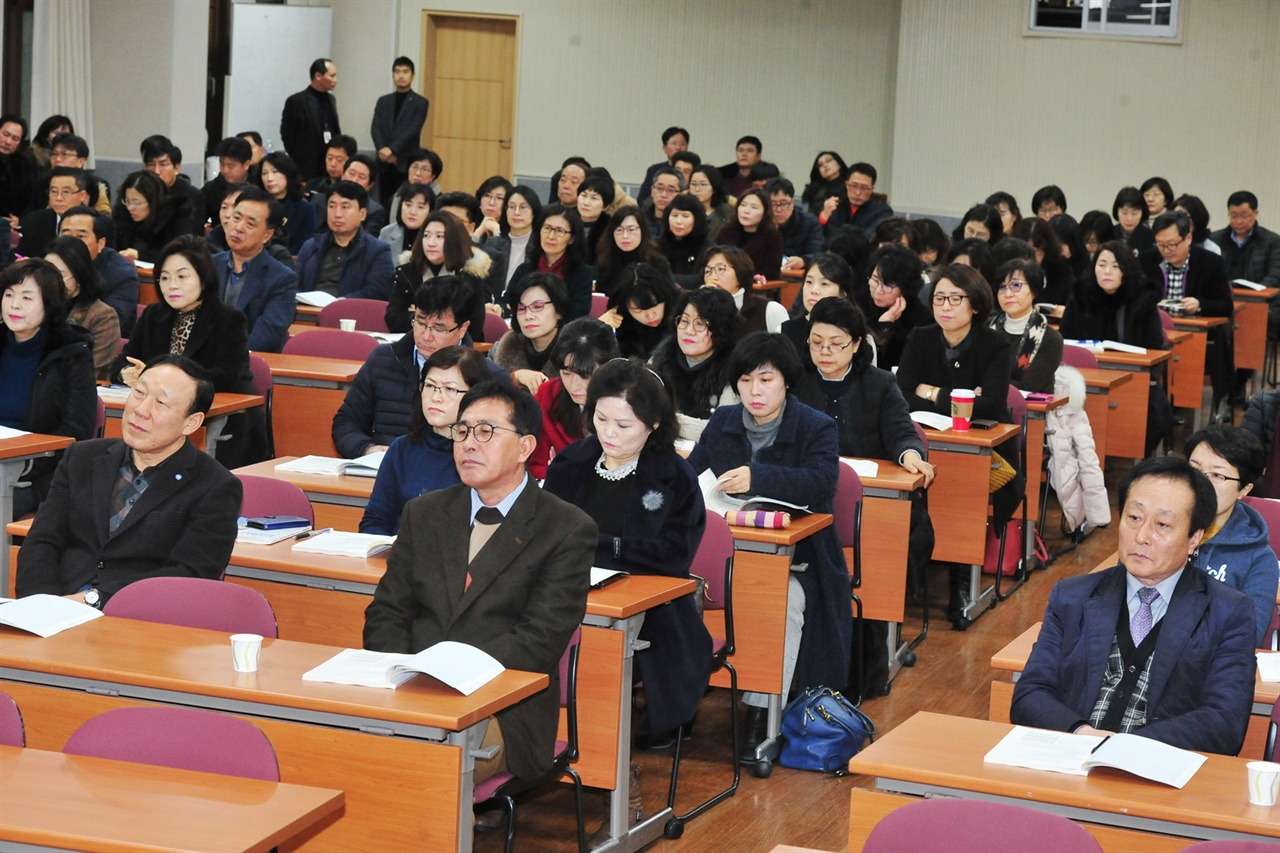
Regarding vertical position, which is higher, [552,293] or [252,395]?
[552,293]

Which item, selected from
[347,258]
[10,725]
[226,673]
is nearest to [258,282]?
[347,258]

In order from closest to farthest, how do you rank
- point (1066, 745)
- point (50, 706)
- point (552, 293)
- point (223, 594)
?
1. point (1066, 745)
2. point (50, 706)
3. point (223, 594)
4. point (552, 293)

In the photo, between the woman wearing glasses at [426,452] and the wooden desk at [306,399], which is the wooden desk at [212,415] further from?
the woman wearing glasses at [426,452]

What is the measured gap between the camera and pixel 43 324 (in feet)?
17.3

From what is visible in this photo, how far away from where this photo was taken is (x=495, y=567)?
350 cm

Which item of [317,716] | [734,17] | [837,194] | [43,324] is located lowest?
[317,716]

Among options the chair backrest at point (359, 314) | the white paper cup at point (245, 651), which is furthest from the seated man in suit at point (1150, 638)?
the chair backrest at point (359, 314)

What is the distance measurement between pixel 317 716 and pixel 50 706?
0.58 meters

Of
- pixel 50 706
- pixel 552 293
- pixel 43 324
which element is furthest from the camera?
pixel 552 293

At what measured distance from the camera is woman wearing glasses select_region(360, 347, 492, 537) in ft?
14.6

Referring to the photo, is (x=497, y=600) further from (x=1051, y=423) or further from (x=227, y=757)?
(x=1051, y=423)

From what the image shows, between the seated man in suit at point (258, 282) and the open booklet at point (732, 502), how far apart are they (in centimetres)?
295

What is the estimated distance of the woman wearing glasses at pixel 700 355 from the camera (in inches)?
213

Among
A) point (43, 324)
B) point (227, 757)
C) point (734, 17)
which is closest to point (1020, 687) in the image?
point (227, 757)
